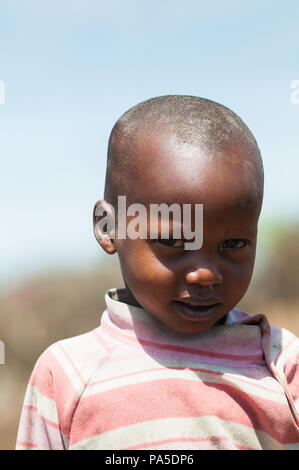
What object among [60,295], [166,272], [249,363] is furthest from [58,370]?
[60,295]

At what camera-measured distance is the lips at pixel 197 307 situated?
1.36m

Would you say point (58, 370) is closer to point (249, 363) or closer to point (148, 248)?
point (148, 248)

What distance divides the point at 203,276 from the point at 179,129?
0.35 m

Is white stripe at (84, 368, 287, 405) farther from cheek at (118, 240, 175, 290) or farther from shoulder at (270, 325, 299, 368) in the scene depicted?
cheek at (118, 240, 175, 290)

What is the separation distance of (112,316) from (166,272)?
263 millimetres

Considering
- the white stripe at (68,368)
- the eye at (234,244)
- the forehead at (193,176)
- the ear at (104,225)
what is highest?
the forehead at (193,176)

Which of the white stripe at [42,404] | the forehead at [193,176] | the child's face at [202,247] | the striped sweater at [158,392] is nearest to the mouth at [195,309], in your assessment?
the child's face at [202,247]

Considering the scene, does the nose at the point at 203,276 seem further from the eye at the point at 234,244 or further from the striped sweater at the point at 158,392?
the striped sweater at the point at 158,392

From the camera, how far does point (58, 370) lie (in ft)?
4.80

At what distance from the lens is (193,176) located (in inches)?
52.7

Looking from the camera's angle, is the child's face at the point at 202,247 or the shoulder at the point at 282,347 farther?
the shoulder at the point at 282,347

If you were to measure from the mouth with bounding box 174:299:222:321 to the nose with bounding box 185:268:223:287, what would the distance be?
0.06m

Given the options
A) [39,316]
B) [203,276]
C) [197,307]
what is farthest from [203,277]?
[39,316]

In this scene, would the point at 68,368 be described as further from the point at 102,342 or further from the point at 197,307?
the point at 197,307
